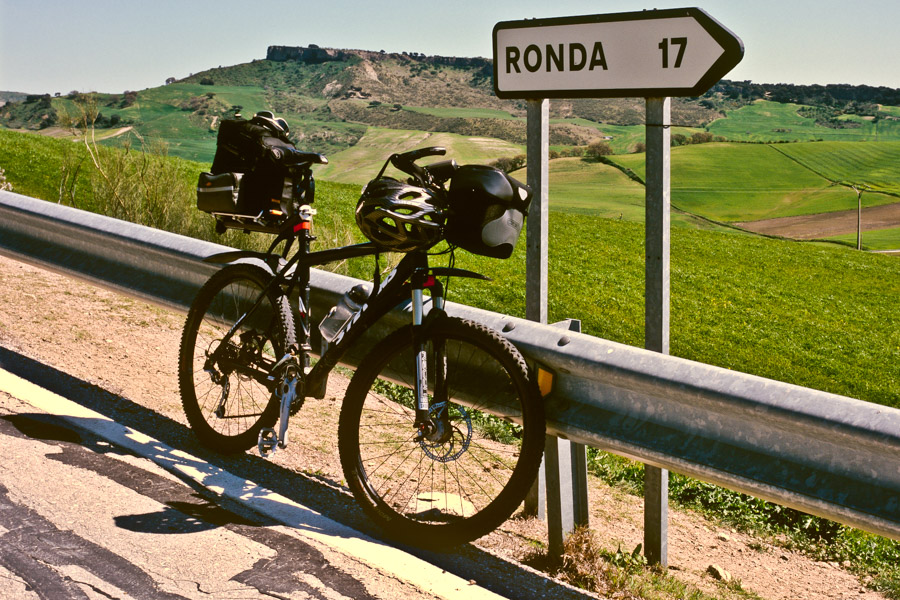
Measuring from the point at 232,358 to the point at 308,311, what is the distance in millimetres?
494

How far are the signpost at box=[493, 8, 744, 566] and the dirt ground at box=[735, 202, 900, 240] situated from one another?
4577 inches

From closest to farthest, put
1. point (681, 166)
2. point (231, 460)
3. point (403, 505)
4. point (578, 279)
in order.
Result: point (403, 505)
point (231, 460)
point (578, 279)
point (681, 166)

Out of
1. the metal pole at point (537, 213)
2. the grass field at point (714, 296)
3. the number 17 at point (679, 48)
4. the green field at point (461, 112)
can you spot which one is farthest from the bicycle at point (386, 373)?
the green field at point (461, 112)

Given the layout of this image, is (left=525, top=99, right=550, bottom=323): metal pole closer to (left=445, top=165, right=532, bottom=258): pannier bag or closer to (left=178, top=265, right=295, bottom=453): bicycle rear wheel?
(left=445, top=165, right=532, bottom=258): pannier bag

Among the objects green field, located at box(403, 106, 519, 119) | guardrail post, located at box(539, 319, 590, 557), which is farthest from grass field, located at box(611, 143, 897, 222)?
guardrail post, located at box(539, 319, 590, 557)

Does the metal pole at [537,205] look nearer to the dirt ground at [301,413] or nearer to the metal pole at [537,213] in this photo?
the metal pole at [537,213]

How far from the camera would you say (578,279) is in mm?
21453

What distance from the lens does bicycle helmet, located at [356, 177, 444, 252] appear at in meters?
3.56

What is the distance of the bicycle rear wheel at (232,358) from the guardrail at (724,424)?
1.83 ft

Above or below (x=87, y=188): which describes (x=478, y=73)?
above

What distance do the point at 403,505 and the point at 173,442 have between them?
3.91ft

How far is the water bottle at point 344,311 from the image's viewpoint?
3.99m

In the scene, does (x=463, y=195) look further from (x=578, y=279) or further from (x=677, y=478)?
(x=578, y=279)

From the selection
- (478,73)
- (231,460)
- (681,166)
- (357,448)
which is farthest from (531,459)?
(478,73)
